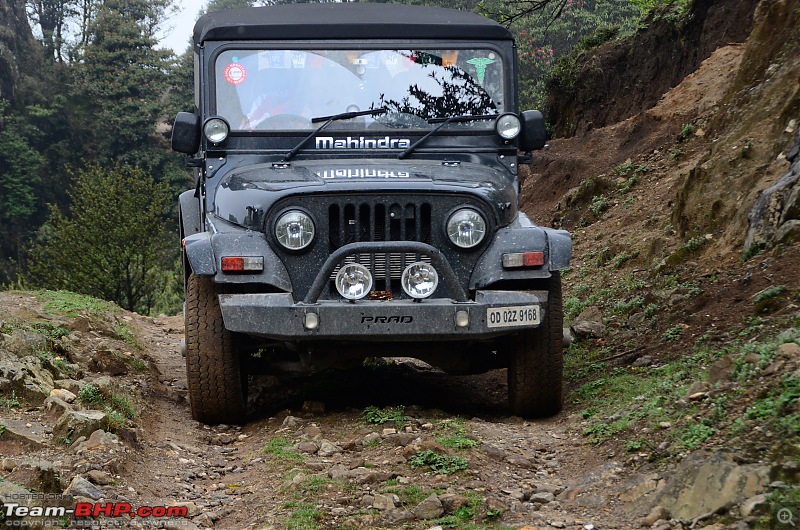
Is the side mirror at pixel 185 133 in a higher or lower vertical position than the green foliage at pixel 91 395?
higher

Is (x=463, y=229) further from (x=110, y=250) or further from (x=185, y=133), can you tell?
(x=110, y=250)

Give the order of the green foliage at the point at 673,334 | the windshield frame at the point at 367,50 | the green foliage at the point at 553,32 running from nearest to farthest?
the windshield frame at the point at 367,50 < the green foliage at the point at 673,334 < the green foliage at the point at 553,32

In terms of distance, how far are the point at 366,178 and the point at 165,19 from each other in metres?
54.1

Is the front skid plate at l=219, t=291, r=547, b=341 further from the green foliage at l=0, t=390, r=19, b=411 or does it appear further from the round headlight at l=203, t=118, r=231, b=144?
the round headlight at l=203, t=118, r=231, b=144

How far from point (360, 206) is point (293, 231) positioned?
397 mm

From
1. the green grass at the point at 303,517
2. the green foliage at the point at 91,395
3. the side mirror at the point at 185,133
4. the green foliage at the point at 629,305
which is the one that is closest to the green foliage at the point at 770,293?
the green foliage at the point at 629,305

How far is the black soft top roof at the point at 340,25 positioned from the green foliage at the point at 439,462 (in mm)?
3040

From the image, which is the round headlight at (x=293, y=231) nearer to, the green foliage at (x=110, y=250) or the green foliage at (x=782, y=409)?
the green foliage at (x=782, y=409)

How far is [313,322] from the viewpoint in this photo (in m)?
5.62

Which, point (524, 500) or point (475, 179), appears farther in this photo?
point (475, 179)

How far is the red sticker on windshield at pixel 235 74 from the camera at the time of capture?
22.4 feet

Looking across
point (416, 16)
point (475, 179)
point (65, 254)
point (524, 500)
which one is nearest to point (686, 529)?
point (524, 500)

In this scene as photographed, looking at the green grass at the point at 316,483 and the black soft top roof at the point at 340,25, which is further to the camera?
the black soft top roof at the point at 340,25

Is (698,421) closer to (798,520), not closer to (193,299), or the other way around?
(798,520)
